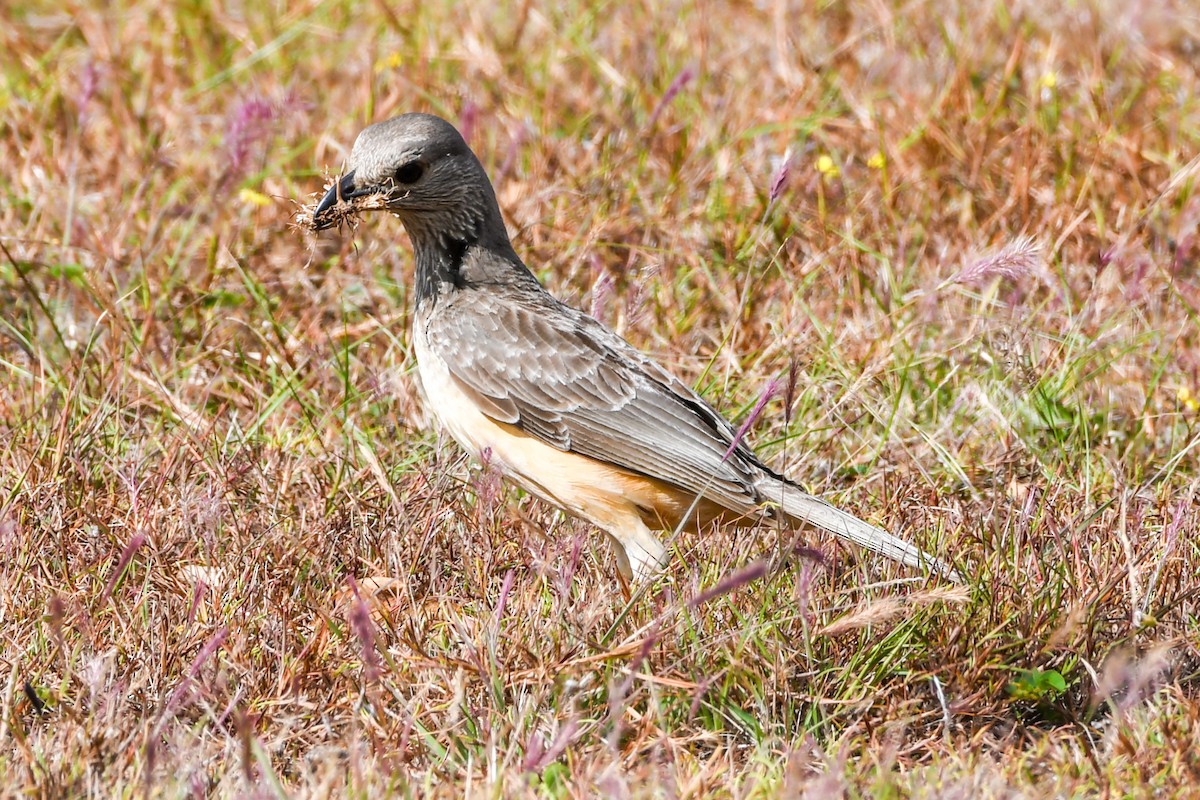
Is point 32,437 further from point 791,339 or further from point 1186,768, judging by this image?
point 1186,768

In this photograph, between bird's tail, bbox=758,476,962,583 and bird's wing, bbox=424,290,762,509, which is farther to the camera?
bird's wing, bbox=424,290,762,509

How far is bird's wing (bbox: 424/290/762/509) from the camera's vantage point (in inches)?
207

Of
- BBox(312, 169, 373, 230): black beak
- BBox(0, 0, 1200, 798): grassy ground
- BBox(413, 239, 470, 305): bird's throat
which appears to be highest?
BBox(312, 169, 373, 230): black beak

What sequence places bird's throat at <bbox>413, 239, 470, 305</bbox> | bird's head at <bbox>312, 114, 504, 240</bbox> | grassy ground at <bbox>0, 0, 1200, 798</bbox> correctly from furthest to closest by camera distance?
bird's throat at <bbox>413, 239, 470, 305</bbox> < bird's head at <bbox>312, 114, 504, 240</bbox> < grassy ground at <bbox>0, 0, 1200, 798</bbox>

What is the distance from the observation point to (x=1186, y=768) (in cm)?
392

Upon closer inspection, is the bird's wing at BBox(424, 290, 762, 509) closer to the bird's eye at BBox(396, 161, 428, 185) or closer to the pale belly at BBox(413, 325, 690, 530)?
the pale belly at BBox(413, 325, 690, 530)

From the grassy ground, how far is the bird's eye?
30.2 inches

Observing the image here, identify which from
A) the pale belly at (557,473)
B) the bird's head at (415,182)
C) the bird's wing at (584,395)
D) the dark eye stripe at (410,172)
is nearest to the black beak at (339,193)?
the bird's head at (415,182)

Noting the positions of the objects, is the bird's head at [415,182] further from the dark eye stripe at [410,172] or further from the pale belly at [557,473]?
the pale belly at [557,473]

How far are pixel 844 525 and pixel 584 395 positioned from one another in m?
1.03

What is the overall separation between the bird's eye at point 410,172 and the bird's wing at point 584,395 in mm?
439

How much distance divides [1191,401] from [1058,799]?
2658 millimetres

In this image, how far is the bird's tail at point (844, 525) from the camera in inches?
186

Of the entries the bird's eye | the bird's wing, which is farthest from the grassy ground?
the bird's eye
